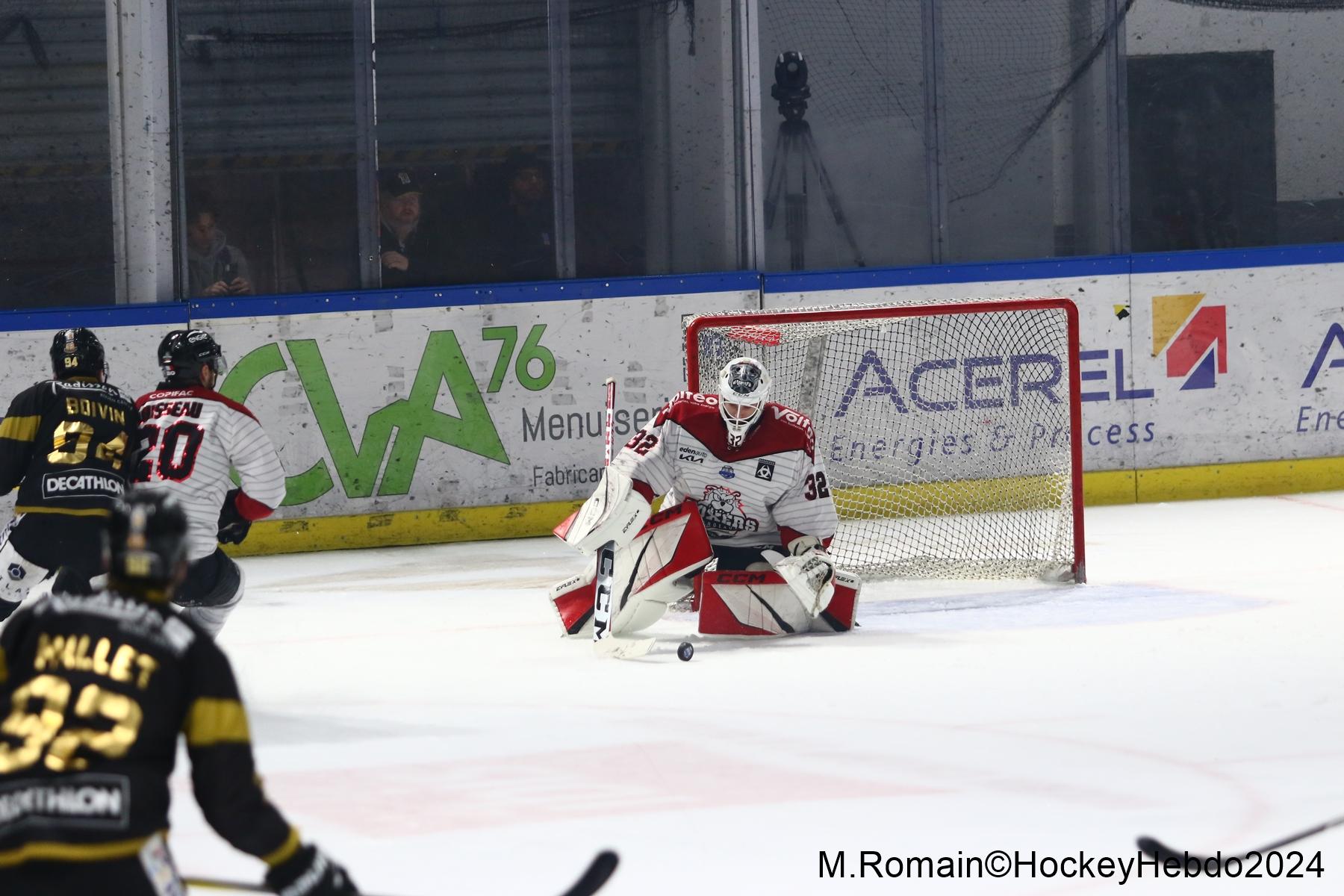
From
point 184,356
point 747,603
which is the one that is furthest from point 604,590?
point 184,356

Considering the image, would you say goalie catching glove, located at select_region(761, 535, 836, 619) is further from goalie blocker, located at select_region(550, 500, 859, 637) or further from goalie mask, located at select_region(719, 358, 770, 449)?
goalie mask, located at select_region(719, 358, 770, 449)

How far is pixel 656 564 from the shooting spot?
527 centimetres

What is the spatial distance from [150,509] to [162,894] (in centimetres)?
41

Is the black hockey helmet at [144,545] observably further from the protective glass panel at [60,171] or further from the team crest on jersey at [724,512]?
the protective glass panel at [60,171]

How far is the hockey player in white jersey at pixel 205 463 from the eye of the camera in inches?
178

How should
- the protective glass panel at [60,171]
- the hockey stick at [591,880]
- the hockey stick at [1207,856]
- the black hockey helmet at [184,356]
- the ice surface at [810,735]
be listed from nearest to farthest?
1. the hockey stick at [591,880]
2. the hockey stick at [1207,856]
3. the ice surface at [810,735]
4. the black hockey helmet at [184,356]
5. the protective glass panel at [60,171]

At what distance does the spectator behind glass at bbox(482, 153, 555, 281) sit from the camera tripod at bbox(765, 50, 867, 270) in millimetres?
1105

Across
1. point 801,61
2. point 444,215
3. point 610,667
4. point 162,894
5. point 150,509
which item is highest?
point 801,61

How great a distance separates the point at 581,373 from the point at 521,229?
0.84m

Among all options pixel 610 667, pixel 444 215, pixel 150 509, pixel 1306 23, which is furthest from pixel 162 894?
pixel 1306 23

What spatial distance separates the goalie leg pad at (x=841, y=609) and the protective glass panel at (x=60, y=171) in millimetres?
4336

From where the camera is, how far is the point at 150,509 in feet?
6.09

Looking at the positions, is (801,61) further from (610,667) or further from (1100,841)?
(1100,841)

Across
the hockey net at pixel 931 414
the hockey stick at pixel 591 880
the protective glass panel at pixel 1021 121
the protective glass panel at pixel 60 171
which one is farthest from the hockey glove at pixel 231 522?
the protective glass panel at pixel 1021 121
